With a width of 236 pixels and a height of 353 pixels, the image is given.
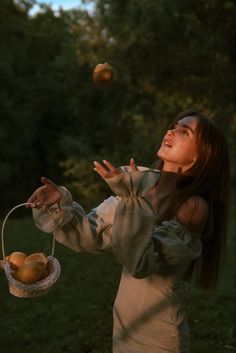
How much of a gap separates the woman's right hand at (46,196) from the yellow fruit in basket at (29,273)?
0.29 m

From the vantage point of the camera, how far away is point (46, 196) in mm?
2359

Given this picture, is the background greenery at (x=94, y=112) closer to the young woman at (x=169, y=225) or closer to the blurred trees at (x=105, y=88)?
the blurred trees at (x=105, y=88)

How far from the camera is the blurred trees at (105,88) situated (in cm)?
1488

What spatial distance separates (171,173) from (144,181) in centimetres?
57

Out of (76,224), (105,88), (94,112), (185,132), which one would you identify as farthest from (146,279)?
(94,112)

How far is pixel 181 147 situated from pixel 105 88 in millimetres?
18950

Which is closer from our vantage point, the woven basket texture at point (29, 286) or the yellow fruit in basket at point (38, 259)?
the woven basket texture at point (29, 286)

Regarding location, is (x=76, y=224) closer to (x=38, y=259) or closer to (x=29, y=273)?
(x=38, y=259)

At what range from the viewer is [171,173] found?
8.27ft

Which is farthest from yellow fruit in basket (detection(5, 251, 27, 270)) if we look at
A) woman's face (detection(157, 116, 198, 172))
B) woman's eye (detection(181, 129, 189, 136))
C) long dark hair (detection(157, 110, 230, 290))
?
woman's eye (detection(181, 129, 189, 136))

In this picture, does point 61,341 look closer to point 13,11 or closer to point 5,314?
point 5,314

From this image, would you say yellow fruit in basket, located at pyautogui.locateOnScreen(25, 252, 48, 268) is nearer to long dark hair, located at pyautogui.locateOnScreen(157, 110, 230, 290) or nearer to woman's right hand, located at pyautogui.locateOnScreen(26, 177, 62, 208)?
woman's right hand, located at pyautogui.locateOnScreen(26, 177, 62, 208)

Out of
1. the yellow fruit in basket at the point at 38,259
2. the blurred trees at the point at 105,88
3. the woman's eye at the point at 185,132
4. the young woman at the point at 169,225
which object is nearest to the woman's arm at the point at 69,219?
the young woman at the point at 169,225

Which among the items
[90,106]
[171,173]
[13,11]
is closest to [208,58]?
[13,11]
